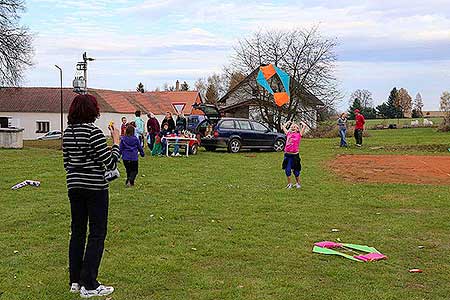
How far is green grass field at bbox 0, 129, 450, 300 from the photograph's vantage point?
5.37m

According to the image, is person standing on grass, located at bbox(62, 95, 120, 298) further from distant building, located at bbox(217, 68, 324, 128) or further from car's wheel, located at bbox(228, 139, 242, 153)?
distant building, located at bbox(217, 68, 324, 128)

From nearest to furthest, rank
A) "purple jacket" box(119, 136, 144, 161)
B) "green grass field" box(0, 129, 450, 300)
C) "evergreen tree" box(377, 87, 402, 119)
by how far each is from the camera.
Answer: "green grass field" box(0, 129, 450, 300) → "purple jacket" box(119, 136, 144, 161) → "evergreen tree" box(377, 87, 402, 119)

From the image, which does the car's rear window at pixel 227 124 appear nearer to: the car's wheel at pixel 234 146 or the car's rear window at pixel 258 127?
the car's wheel at pixel 234 146

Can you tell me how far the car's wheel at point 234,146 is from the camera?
24.1m

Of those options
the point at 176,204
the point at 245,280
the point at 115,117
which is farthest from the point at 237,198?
the point at 115,117

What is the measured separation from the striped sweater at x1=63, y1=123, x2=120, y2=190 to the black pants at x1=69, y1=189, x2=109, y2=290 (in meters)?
0.09

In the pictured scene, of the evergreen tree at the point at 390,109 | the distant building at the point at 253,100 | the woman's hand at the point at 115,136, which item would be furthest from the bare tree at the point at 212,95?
the woman's hand at the point at 115,136

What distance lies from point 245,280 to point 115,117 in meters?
62.5

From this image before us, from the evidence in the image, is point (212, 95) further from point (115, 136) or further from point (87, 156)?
point (87, 156)

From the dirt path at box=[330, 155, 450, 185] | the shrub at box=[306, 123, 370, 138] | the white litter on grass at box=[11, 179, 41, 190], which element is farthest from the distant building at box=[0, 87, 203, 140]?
the white litter on grass at box=[11, 179, 41, 190]

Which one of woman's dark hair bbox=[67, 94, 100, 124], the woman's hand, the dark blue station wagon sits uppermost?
woman's dark hair bbox=[67, 94, 100, 124]

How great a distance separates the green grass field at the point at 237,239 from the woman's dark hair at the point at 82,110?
164cm

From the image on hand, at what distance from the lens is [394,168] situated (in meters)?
17.1

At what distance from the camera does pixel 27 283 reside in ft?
17.9
